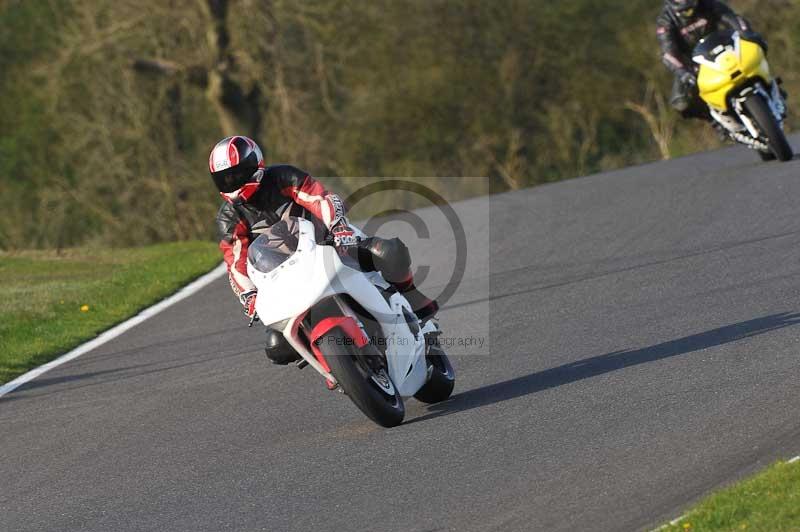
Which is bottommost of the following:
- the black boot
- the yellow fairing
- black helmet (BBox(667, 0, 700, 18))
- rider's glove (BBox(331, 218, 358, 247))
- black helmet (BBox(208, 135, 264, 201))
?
the yellow fairing

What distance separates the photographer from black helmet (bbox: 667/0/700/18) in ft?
46.1

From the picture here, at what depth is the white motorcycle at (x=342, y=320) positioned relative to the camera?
7.07 metres

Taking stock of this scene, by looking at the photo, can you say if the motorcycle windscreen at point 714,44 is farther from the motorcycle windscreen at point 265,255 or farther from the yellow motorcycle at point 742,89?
the motorcycle windscreen at point 265,255

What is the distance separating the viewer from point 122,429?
8391 millimetres

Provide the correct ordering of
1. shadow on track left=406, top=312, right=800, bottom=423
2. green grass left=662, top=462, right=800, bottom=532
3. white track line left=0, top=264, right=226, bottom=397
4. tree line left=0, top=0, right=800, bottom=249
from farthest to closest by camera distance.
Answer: tree line left=0, top=0, right=800, bottom=249
white track line left=0, top=264, right=226, bottom=397
shadow on track left=406, top=312, right=800, bottom=423
green grass left=662, top=462, right=800, bottom=532

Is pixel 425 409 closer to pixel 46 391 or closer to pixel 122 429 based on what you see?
pixel 122 429

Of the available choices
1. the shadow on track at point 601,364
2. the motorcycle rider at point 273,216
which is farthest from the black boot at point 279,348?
the shadow on track at point 601,364

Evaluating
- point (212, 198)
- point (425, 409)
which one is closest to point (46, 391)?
point (425, 409)

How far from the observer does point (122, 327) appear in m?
11.9

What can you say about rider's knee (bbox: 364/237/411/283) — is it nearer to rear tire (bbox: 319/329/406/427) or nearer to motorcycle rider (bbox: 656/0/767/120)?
→ rear tire (bbox: 319/329/406/427)

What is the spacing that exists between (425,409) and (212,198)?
20.6 meters

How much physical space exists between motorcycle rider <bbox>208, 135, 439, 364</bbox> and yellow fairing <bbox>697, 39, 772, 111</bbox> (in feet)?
21.4

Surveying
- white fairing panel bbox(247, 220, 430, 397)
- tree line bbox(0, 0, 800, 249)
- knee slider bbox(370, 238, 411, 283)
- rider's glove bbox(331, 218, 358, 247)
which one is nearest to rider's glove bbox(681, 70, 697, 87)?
knee slider bbox(370, 238, 411, 283)

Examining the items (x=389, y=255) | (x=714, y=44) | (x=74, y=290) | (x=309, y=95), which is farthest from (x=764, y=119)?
(x=309, y=95)
